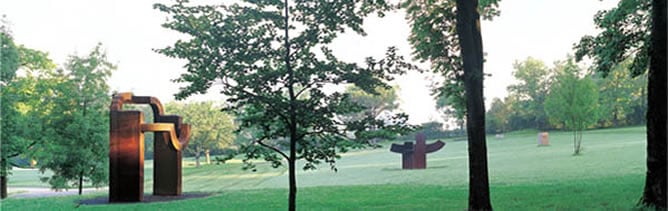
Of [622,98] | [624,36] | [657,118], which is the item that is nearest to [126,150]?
[657,118]

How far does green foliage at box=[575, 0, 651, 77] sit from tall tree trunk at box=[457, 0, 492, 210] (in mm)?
3772

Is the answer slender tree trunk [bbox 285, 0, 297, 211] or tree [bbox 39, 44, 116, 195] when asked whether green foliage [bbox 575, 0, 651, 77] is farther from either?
tree [bbox 39, 44, 116, 195]

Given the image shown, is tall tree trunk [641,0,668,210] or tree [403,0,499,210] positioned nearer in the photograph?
tall tree trunk [641,0,668,210]

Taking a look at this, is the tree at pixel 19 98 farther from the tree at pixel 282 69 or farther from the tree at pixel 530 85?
the tree at pixel 530 85

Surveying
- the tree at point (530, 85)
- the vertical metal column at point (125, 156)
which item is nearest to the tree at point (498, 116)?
the tree at point (530, 85)

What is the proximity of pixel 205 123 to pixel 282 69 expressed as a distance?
126 ft

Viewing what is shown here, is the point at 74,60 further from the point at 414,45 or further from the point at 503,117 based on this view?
the point at 503,117

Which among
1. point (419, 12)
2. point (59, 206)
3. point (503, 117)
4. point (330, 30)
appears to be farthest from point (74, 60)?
point (503, 117)

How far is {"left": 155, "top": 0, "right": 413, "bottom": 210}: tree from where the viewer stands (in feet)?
26.9

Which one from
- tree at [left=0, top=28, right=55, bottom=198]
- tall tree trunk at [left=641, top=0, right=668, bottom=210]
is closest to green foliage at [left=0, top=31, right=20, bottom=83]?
tree at [left=0, top=28, right=55, bottom=198]

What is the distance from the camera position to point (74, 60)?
25891 millimetres

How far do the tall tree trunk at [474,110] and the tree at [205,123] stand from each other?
3677 cm

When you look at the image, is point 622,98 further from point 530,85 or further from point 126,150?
point 126,150

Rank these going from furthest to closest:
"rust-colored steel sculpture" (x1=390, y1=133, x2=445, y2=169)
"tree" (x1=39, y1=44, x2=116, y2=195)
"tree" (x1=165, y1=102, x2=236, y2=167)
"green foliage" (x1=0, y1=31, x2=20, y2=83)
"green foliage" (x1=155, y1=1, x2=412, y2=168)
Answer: "tree" (x1=165, y1=102, x2=236, y2=167)
"rust-colored steel sculpture" (x1=390, y1=133, x2=445, y2=169)
"green foliage" (x1=0, y1=31, x2=20, y2=83)
"tree" (x1=39, y1=44, x2=116, y2=195)
"green foliage" (x1=155, y1=1, x2=412, y2=168)
